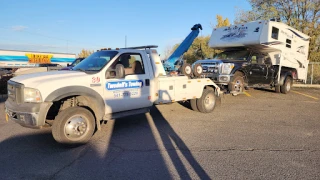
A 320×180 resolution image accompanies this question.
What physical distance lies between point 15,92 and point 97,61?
1880 millimetres

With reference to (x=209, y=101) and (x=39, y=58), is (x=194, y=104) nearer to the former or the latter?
(x=209, y=101)

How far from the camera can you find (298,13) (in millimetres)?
22375

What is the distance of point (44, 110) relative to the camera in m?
4.86

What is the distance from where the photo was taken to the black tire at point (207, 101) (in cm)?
821

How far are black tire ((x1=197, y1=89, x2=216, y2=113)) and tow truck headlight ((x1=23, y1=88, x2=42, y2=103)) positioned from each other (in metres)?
4.86

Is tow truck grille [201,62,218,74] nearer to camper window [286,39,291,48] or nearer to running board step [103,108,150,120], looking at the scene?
camper window [286,39,291,48]

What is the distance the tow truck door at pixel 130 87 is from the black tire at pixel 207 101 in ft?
7.13

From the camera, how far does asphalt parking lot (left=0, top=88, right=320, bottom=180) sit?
13.3ft

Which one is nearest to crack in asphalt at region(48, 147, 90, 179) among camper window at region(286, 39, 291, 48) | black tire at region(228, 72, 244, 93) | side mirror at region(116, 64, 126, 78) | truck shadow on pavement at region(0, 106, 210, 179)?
truck shadow on pavement at region(0, 106, 210, 179)

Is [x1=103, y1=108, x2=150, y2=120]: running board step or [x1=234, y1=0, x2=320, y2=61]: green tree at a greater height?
[x1=234, y1=0, x2=320, y2=61]: green tree

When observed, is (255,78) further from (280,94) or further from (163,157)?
(163,157)

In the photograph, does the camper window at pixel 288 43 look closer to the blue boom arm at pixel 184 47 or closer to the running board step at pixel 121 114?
the blue boom arm at pixel 184 47

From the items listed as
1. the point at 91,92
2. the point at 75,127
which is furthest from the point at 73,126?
the point at 91,92

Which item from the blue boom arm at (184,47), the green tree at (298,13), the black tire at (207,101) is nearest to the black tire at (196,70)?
the black tire at (207,101)
